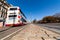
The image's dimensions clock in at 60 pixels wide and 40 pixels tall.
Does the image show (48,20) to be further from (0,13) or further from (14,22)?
(14,22)

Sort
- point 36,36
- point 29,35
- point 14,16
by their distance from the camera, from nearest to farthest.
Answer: point 36,36, point 29,35, point 14,16

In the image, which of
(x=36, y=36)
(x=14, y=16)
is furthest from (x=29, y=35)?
(x=14, y=16)

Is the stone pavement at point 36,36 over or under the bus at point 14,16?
under

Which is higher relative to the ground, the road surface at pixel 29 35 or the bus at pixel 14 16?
the bus at pixel 14 16

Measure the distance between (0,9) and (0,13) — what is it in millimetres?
1958

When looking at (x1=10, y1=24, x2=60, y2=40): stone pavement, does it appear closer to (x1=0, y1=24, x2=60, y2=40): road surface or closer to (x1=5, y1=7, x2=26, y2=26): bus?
(x1=0, y1=24, x2=60, y2=40): road surface

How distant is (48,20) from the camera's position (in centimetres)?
14388

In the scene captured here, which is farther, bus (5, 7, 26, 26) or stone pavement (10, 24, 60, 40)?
bus (5, 7, 26, 26)

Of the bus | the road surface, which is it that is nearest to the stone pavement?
the road surface

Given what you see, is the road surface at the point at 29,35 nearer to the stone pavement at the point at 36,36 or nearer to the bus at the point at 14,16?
the stone pavement at the point at 36,36

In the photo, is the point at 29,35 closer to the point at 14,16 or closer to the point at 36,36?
the point at 36,36

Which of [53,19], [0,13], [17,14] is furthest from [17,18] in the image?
[53,19]

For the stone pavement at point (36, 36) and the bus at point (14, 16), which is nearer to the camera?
the stone pavement at point (36, 36)

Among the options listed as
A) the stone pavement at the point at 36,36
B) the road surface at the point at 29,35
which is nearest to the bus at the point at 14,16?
the road surface at the point at 29,35
